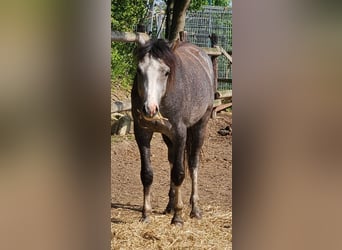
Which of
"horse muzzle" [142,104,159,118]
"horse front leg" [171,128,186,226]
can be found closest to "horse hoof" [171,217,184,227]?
"horse front leg" [171,128,186,226]

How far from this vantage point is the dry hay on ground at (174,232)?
0.62 meters

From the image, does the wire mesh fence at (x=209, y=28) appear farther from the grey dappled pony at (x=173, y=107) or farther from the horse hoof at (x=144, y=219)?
the horse hoof at (x=144, y=219)

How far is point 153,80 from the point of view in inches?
27.7

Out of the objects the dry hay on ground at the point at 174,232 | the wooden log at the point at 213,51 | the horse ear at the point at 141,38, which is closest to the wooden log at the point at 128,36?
the horse ear at the point at 141,38

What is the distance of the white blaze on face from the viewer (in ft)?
2.23

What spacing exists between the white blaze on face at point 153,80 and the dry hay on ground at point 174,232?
17 centimetres

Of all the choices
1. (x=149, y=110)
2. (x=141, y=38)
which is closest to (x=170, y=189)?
(x=149, y=110)
